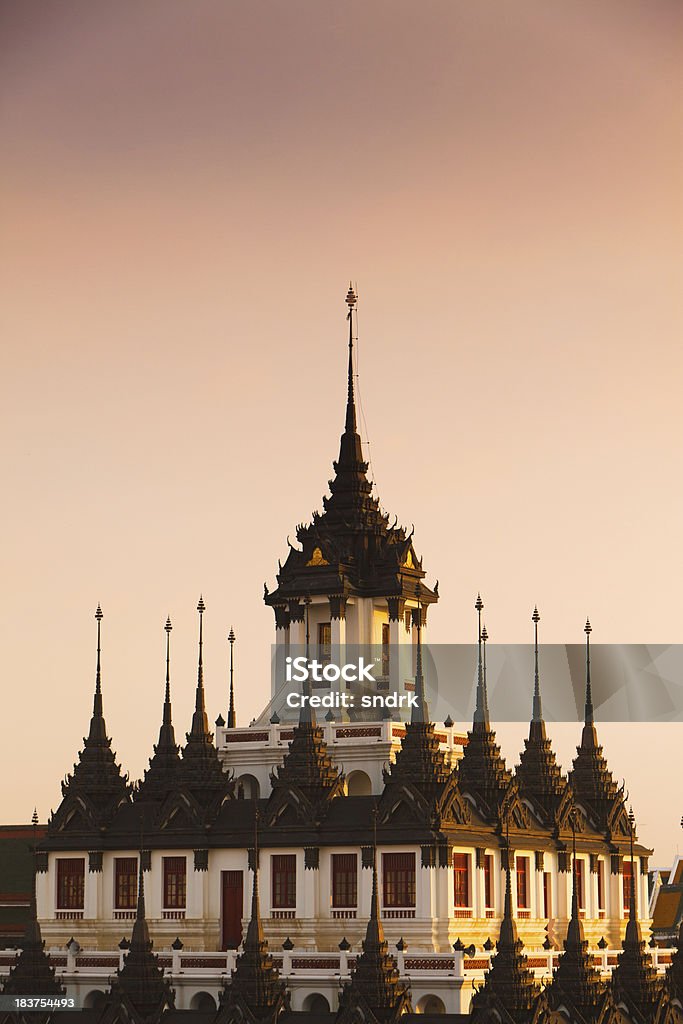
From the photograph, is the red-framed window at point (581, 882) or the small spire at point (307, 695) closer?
the small spire at point (307, 695)

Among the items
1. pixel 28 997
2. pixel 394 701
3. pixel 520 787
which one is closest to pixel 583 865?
pixel 520 787

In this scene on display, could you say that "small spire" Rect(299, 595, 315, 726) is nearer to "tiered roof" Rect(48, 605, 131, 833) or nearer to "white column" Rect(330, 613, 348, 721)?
"white column" Rect(330, 613, 348, 721)

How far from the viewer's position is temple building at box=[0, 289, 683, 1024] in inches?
2830

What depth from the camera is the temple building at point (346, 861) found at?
7188 centimetres

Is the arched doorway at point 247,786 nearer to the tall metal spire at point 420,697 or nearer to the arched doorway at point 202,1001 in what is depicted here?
the tall metal spire at point 420,697

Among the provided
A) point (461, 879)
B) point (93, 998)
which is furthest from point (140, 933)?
point (461, 879)

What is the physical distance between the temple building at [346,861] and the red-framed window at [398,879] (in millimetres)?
88

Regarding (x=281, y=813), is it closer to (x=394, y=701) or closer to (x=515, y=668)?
(x=394, y=701)

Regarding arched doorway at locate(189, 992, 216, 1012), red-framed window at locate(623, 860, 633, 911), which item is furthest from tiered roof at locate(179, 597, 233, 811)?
red-framed window at locate(623, 860, 633, 911)

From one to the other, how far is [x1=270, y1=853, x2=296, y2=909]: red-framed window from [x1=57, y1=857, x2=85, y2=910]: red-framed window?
24.7ft

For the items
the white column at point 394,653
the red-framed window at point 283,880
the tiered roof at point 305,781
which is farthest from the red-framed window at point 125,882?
the white column at point 394,653

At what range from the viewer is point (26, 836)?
336 ft

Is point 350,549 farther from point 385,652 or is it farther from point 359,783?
point 359,783

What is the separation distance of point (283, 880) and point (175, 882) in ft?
13.8
